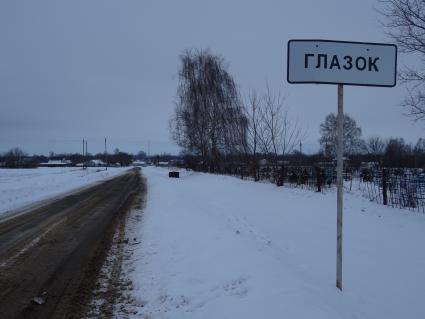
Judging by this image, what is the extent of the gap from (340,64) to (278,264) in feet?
10.5

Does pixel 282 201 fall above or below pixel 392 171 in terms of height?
below

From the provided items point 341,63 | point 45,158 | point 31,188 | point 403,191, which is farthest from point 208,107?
point 45,158

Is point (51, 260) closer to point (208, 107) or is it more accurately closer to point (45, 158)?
point (208, 107)

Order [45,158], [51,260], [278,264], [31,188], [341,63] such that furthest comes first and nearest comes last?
[45,158]
[31,188]
[51,260]
[278,264]
[341,63]

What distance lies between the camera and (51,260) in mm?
7387

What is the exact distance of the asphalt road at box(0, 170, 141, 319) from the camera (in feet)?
16.8

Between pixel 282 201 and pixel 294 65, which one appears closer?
pixel 294 65

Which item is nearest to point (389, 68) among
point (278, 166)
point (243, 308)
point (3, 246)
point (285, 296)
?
point (285, 296)

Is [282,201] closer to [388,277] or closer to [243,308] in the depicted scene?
[388,277]

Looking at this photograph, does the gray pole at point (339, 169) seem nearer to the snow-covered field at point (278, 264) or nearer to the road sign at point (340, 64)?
the road sign at point (340, 64)

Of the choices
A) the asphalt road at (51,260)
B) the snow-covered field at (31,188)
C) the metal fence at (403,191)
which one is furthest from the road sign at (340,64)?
the snow-covered field at (31,188)

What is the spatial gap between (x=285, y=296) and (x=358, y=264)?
103 inches

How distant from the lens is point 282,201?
14.5 metres

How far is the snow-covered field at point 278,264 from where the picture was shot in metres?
4.77
